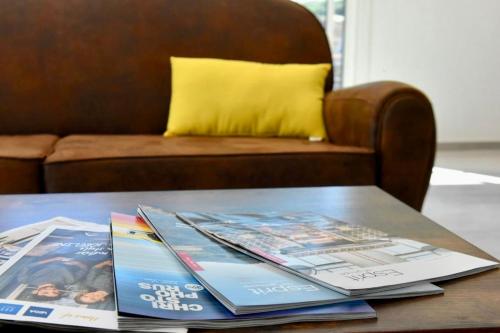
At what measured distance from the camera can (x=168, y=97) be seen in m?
2.05

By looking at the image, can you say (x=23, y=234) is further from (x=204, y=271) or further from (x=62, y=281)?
(x=204, y=271)

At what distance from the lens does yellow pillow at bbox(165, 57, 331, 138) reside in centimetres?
192

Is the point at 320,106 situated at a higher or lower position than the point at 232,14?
lower

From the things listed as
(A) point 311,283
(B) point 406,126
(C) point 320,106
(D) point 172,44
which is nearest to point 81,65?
(D) point 172,44

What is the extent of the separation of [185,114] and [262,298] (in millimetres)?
1450

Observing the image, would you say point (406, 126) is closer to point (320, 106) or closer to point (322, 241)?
point (320, 106)

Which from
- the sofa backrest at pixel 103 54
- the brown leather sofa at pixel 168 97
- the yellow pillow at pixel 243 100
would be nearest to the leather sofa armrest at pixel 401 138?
the brown leather sofa at pixel 168 97

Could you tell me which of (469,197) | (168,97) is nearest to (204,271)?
(168,97)

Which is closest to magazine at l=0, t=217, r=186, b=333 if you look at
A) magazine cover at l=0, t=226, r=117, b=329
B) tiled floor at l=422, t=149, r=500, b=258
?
magazine cover at l=0, t=226, r=117, b=329

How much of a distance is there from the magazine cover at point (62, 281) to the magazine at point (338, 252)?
6.0 inches

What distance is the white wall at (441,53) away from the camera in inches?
148

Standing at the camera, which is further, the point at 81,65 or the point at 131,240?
the point at 81,65

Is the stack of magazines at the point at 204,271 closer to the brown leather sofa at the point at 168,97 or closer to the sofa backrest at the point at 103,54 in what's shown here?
the brown leather sofa at the point at 168,97

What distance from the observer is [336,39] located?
12.9 feet
